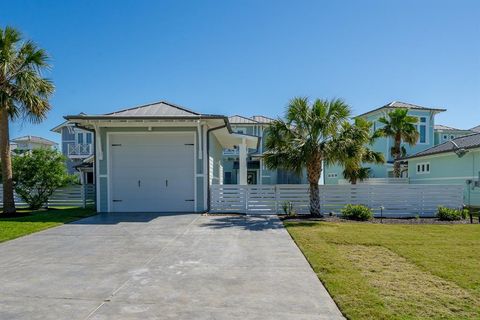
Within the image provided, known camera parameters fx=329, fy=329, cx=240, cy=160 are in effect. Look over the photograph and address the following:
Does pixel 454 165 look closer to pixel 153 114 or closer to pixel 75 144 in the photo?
pixel 153 114

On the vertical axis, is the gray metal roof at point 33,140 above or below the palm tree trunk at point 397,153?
above

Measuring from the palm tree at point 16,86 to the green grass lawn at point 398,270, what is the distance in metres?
11.0

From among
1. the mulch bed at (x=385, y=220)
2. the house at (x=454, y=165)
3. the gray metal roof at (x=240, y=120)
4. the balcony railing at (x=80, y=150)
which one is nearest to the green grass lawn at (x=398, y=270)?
the mulch bed at (x=385, y=220)

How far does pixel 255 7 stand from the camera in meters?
11.1

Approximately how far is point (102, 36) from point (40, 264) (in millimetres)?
9804

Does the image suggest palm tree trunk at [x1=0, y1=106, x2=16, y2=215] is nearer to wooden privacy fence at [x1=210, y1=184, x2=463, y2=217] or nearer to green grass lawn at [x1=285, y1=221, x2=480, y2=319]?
wooden privacy fence at [x1=210, y1=184, x2=463, y2=217]

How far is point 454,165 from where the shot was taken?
766 inches

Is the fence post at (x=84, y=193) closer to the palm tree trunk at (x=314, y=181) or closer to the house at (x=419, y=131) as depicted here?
the palm tree trunk at (x=314, y=181)

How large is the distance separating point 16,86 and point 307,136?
11.1 metres

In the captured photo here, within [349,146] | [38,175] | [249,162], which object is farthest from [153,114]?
[249,162]

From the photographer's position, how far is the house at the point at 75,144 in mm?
29281

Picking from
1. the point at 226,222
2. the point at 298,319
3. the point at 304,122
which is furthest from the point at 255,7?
the point at 298,319

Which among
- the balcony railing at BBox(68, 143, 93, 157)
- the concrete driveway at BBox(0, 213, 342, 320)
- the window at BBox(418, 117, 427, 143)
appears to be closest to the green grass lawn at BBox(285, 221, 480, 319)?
the concrete driveway at BBox(0, 213, 342, 320)

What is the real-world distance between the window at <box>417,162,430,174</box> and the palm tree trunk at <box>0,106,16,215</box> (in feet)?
78.5
